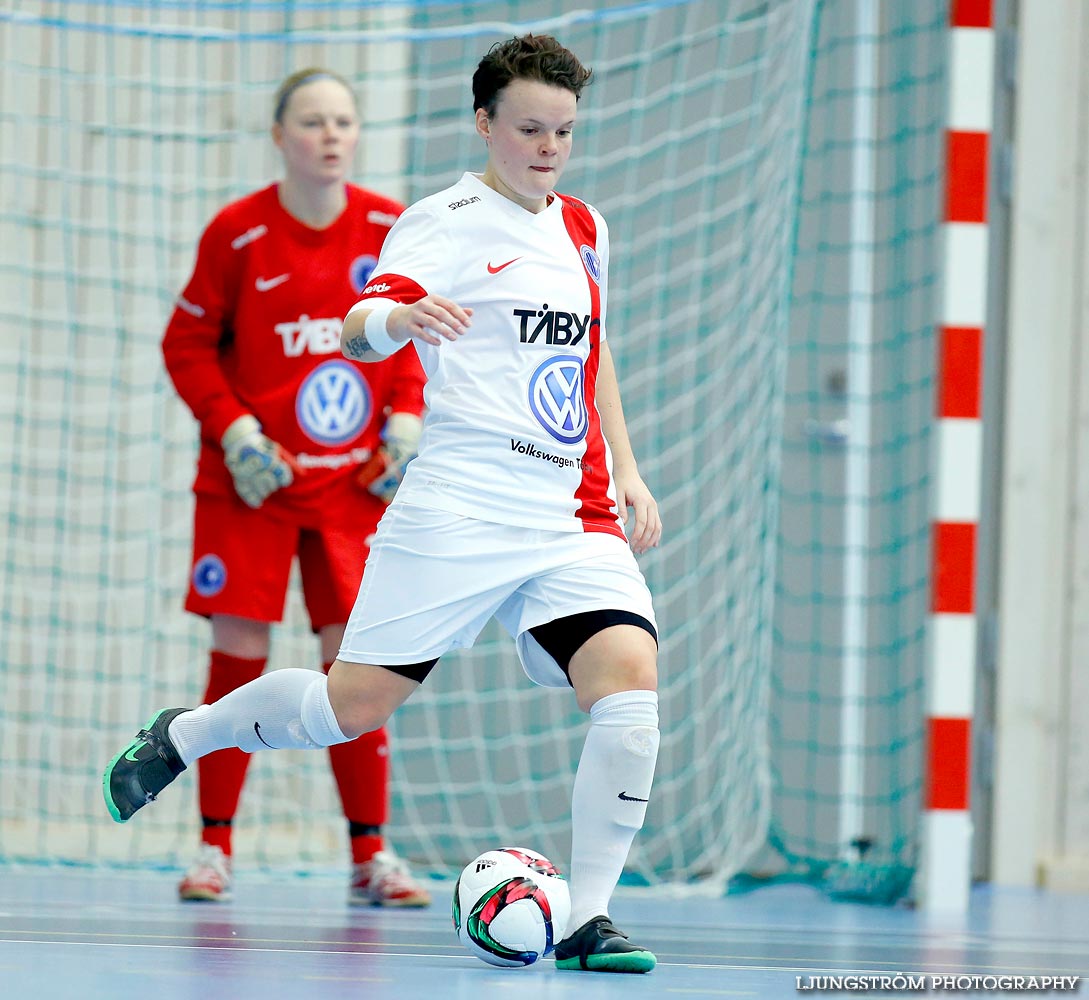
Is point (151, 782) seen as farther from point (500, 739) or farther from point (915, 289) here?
point (915, 289)

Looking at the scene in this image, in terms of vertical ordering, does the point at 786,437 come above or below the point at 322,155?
below

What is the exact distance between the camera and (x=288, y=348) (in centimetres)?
370

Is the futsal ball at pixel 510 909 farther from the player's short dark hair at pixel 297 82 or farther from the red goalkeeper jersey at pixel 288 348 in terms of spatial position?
the player's short dark hair at pixel 297 82

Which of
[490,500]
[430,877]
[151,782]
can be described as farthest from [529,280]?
[430,877]

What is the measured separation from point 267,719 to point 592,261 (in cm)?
93

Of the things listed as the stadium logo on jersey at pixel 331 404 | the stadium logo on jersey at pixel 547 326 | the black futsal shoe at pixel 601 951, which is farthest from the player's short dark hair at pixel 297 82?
the black futsal shoe at pixel 601 951

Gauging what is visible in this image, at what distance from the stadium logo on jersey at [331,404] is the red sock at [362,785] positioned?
20.4 inches

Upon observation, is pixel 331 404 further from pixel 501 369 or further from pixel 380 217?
pixel 501 369

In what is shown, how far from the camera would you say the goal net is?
5098mm

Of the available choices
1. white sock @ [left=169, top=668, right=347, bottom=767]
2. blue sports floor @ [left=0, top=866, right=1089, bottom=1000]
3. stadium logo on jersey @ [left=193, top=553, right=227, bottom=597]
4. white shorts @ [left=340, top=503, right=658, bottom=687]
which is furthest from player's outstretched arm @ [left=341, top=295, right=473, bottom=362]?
stadium logo on jersey @ [left=193, top=553, right=227, bottom=597]

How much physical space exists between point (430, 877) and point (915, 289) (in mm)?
2175

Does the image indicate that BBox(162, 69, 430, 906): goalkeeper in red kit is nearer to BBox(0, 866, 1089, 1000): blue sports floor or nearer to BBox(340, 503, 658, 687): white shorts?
BBox(0, 866, 1089, 1000): blue sports floor

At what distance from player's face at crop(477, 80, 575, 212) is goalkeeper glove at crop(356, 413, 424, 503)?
3.31 ft

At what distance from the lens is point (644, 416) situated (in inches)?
203
